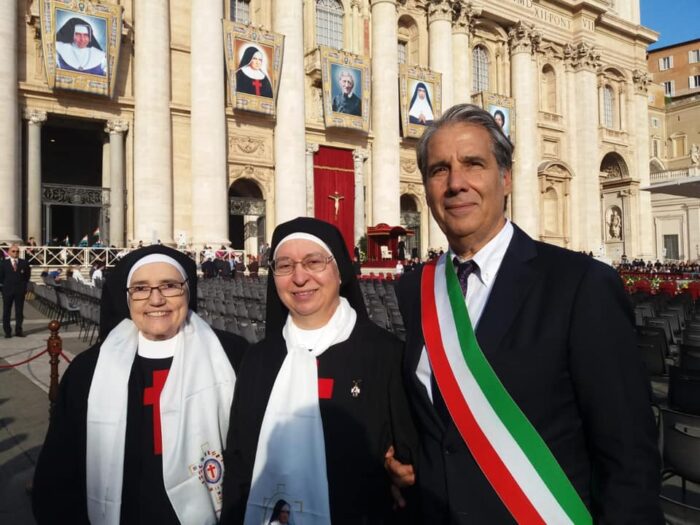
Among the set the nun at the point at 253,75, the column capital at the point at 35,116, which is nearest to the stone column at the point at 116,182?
the column capital at the point at 35,116

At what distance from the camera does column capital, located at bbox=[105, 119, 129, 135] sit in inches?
853

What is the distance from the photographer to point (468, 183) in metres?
1.70

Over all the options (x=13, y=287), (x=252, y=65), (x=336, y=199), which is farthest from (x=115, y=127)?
(x=13, y=287)

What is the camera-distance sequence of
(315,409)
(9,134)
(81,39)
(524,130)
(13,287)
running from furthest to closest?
(524,130) < (81,39) < (9,134) < (13,287) < (315,409)

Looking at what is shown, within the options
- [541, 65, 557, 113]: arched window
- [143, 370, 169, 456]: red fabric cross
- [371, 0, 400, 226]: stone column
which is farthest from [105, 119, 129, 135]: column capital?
[541, 65, 557, 113]: arched window

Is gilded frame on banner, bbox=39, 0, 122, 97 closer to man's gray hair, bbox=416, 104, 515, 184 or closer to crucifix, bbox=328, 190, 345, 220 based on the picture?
crucifix, bbox=328, 190, 345, 220

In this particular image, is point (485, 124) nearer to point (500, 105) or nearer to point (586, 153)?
point (500, 105)

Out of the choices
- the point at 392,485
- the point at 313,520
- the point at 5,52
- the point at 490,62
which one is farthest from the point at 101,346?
the point at 490,62

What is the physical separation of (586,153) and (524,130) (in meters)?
6.57

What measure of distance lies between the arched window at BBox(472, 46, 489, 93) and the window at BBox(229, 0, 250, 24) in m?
A: 15.1

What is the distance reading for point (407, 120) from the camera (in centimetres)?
2820

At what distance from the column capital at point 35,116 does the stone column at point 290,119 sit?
9.61m

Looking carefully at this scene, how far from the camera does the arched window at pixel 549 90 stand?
36719 mm

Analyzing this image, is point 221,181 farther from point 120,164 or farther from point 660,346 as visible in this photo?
point 660,346
